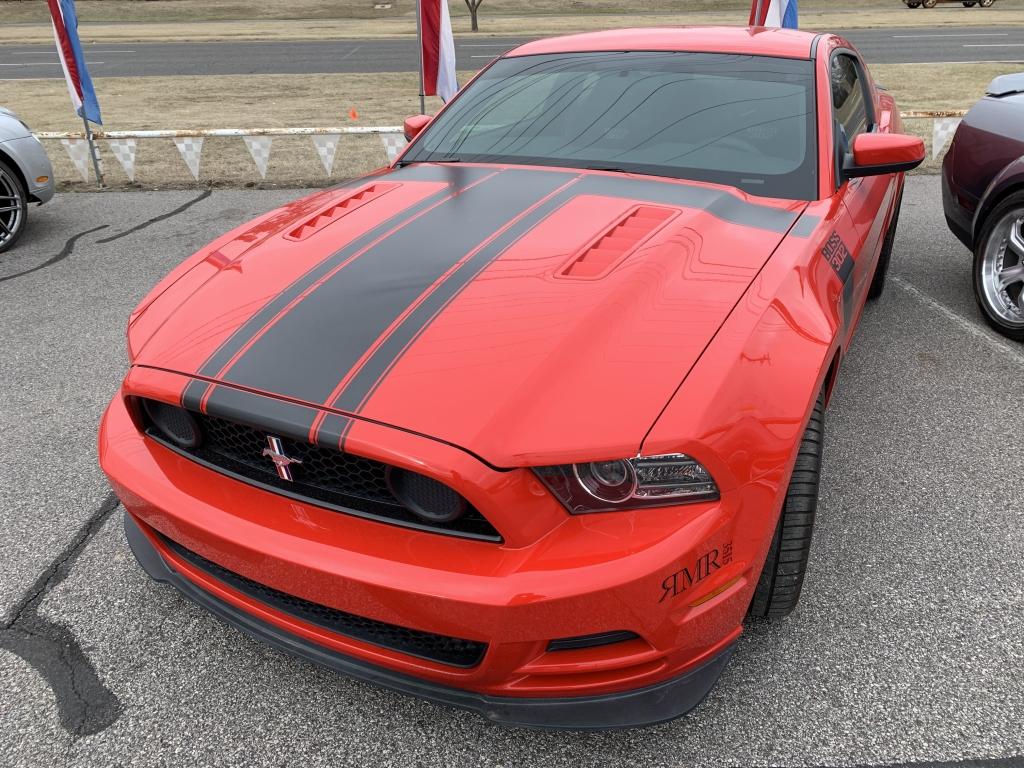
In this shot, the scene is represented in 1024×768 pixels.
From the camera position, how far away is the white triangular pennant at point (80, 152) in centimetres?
743

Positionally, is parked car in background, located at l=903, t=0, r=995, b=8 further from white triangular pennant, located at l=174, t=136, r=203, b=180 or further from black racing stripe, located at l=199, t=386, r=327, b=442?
black racing stripe, located at l=199, t=386, r=327, b=442

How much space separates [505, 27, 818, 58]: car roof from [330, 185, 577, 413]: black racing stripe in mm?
1180

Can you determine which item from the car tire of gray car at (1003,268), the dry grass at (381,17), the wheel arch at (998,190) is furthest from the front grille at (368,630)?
the dry grass at (381,17)

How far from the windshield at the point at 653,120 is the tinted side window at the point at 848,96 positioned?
22cm

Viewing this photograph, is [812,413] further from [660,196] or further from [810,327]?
[660,196]

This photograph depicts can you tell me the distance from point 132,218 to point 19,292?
1.80 m

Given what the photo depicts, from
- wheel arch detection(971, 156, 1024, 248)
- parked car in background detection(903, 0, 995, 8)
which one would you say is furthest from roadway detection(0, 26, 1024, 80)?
wheel arch detection(971, 156, 1024, 248)

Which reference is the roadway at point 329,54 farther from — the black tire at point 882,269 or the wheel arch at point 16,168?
the black tire at point 882,269

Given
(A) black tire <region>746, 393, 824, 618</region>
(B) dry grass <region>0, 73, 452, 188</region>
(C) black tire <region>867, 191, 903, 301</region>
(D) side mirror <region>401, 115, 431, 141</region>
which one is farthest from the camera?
(B) dry grass <region>0, 73, 452, 188</region>

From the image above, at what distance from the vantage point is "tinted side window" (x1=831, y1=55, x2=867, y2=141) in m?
3.05

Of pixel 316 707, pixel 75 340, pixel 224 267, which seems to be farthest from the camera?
pixel 75 340

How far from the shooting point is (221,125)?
10.1 m

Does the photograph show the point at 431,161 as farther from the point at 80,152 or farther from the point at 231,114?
the point at 231,114

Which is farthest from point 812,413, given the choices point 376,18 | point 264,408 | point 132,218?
point 376,18
